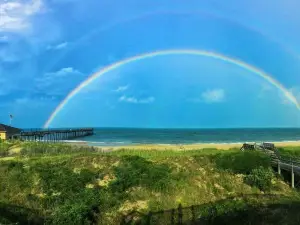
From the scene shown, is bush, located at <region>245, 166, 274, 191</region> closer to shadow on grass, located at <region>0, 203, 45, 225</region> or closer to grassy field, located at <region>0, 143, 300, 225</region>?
grassy field, located at <region>0, 143, 300, 225</region>

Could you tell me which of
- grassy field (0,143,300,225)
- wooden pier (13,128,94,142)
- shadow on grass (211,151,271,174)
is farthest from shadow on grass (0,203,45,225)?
wooden pier (13,128,94,142)

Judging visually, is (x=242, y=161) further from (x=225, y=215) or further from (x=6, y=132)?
(x=6, y=132)

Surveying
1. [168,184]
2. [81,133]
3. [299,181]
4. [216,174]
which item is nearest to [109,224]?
[168,184]

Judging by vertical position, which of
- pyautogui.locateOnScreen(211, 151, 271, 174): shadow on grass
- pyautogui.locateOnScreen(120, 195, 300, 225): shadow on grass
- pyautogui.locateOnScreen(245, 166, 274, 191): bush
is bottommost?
pyautogui.locateOnScreen(120, 195, 300, 225): shadow on grass

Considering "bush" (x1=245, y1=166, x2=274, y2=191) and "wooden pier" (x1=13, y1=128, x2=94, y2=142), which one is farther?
"wooden pier" (x1=13, y1=128, x2=94, y2=142)

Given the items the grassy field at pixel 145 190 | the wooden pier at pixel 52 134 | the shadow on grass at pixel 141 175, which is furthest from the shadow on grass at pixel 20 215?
the wooden pier at pixel 52 134

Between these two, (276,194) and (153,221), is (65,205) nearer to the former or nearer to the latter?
(153,221)
